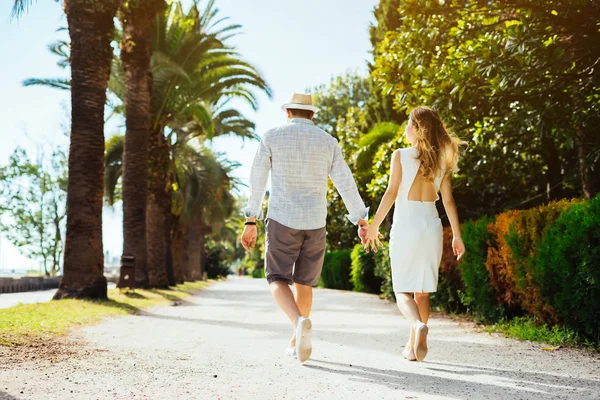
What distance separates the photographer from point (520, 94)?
984 cm

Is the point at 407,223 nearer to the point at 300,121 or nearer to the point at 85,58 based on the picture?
the point at 300,121

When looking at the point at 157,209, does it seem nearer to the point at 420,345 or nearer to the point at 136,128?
the point at 136,128

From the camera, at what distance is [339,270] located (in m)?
28.2

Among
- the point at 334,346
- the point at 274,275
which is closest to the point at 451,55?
the point at 334,346

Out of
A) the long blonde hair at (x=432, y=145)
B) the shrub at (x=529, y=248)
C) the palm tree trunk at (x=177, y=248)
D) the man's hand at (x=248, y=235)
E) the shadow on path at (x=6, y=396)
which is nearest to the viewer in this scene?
the shadow on path at (x=6, y=396)

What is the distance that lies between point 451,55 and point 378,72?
1.49 meters

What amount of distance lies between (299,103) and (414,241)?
1549mm

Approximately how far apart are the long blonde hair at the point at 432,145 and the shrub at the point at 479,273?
12.8 feet

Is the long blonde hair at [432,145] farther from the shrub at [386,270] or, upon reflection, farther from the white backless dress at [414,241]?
the shrub at [386,270]

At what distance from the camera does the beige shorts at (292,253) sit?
5.45 m

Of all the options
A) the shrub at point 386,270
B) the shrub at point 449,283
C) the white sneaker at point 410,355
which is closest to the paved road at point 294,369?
the white sneaker at point 410,355

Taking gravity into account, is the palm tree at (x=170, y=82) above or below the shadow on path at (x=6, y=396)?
above

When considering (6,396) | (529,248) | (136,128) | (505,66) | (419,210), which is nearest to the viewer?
(6,396)

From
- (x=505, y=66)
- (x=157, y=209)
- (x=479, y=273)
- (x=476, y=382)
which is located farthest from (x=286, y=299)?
(x=157, y=209)
